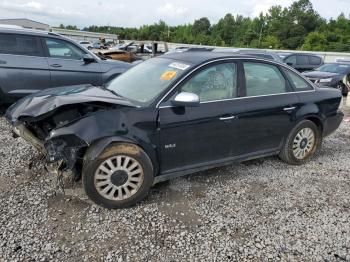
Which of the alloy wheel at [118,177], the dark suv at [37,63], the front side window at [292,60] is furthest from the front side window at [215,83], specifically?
the front side window at [292,60]

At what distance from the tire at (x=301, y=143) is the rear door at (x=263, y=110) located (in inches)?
5.9

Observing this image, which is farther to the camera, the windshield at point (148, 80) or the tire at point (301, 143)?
the tire at point (301, 143)

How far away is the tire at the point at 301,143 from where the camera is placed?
4691 millimetres

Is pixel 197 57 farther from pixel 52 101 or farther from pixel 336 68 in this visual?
pixel 336 68

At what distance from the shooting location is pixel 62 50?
22.6 ft

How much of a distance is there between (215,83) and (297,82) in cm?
150

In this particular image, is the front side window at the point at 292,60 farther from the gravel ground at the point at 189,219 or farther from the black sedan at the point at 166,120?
the gravel ground at the point at 189,219

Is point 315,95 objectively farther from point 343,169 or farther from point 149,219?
point 149,219

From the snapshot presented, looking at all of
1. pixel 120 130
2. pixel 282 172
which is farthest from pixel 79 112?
pixel 282 172

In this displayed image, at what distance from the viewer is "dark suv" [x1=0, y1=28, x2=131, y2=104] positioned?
6355 mm

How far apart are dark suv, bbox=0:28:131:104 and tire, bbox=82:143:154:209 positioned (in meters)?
3.98

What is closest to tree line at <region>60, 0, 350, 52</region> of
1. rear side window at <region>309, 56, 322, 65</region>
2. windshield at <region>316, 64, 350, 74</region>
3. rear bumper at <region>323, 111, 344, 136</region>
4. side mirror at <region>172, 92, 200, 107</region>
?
rear side window at <region>309, 56, 322, 65</region>

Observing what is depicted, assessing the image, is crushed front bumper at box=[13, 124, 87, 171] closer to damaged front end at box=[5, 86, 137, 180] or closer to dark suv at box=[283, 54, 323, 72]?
damaged front end at box=[5, 86, 137, 180]

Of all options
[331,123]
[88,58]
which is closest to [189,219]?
[331,123]
